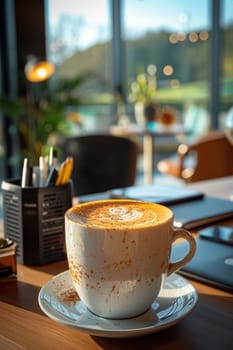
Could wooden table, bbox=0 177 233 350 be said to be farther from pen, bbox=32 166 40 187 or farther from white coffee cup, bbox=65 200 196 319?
pen, bbox=32 166 40 187

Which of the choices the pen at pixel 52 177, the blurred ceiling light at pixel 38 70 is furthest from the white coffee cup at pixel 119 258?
the blurred ceiling light at pixel 38 70

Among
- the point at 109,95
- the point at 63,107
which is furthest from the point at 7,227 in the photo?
the point at 109,95

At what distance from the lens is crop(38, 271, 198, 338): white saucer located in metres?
0.58

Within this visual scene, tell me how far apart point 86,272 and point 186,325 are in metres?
0.15

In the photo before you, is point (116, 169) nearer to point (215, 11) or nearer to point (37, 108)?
point (37, 108)

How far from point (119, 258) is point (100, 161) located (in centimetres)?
130

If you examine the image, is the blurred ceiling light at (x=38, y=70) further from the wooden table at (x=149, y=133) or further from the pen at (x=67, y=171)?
the pen at (x=67, y=171)

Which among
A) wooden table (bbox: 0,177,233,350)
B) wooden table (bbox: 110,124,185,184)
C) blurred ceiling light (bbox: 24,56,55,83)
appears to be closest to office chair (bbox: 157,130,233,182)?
wooden table (bbox: 110,124,185,184)

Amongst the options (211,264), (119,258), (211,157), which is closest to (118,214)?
(119,258)

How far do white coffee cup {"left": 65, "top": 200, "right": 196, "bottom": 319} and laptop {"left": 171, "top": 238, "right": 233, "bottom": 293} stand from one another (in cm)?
15

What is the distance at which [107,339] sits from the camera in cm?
60

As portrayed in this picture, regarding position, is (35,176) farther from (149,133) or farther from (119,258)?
(149,133)

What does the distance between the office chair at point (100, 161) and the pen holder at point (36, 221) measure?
3.00 ft

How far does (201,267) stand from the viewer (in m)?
0.80
